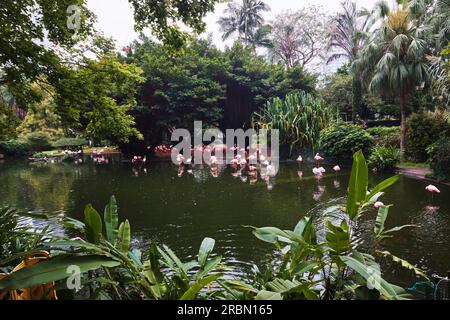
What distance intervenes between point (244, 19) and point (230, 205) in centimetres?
Result: 2530

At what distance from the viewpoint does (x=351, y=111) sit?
18.4 m

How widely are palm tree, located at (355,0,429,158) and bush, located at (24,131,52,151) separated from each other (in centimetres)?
2267

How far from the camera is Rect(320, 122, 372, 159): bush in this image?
1134 cm

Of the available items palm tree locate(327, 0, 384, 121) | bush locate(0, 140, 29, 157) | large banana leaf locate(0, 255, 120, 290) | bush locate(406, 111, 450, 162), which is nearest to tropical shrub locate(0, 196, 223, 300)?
large banana leaf locate(0, 255, 120, 290)

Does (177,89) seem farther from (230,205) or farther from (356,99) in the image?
(230,205)

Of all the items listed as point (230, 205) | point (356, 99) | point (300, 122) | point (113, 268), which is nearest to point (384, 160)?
point (300, 122)

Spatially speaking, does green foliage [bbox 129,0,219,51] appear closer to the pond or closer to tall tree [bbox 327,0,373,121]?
the pond

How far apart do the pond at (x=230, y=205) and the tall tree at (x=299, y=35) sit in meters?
18.2

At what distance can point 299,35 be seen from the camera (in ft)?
84.4

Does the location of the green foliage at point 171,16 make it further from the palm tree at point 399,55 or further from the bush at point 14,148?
the bush at point 14,148

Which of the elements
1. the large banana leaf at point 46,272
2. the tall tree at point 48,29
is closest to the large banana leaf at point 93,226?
the large banana leaf at point 46,272
